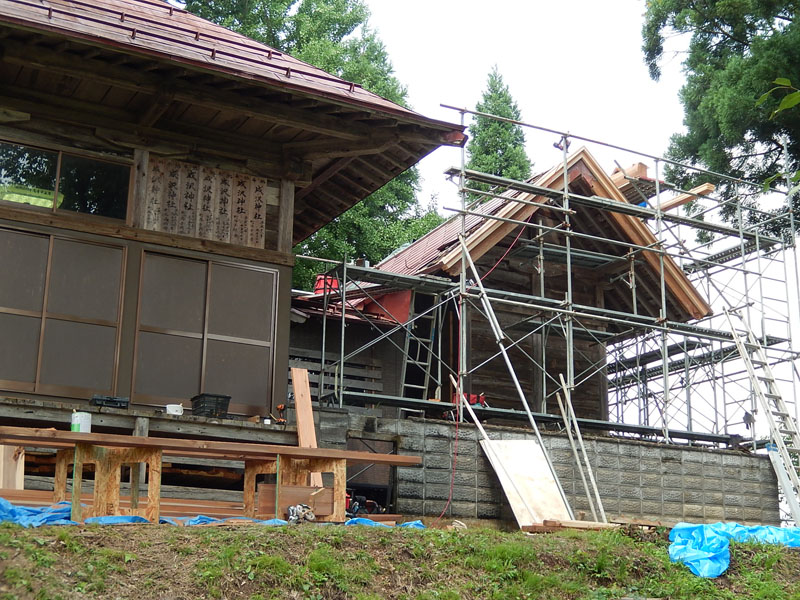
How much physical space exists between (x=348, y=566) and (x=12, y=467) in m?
4.82

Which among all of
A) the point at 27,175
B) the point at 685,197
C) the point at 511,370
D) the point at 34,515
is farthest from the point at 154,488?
the point at 685,197

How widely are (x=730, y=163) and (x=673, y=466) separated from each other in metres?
13.3

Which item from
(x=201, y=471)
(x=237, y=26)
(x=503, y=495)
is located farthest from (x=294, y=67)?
(x=237, y=26)

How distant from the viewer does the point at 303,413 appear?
526 inches

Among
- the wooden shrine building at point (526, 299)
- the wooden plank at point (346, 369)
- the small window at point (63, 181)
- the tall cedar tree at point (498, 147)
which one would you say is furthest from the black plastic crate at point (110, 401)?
the tall cedar tree at point (498, 147)

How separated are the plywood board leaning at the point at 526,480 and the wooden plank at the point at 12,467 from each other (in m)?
6.62

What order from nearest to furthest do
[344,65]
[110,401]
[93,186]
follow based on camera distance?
[110,401], [93,186], [344,65]

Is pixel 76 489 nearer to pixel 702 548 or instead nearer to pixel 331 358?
pixel 702 548

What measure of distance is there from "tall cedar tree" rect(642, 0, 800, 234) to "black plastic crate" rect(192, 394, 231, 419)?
56.2ft

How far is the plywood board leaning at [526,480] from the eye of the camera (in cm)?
1455

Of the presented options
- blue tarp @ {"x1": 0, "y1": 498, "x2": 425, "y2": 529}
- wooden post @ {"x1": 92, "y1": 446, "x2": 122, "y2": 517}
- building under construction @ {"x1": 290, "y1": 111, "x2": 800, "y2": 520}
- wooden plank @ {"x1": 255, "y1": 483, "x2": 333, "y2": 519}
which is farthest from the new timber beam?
wooden post @ {"x1": 92, "y1": 446, "x2": 122, "y2": 517}

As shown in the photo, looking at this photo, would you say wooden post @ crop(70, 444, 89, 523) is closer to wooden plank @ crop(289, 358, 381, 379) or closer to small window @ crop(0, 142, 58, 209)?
small window @ crop(0, 142, 58, 209)

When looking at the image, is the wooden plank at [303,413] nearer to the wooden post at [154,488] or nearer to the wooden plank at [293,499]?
the wooden plank at [293,499]

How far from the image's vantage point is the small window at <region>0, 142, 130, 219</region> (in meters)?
12.8
